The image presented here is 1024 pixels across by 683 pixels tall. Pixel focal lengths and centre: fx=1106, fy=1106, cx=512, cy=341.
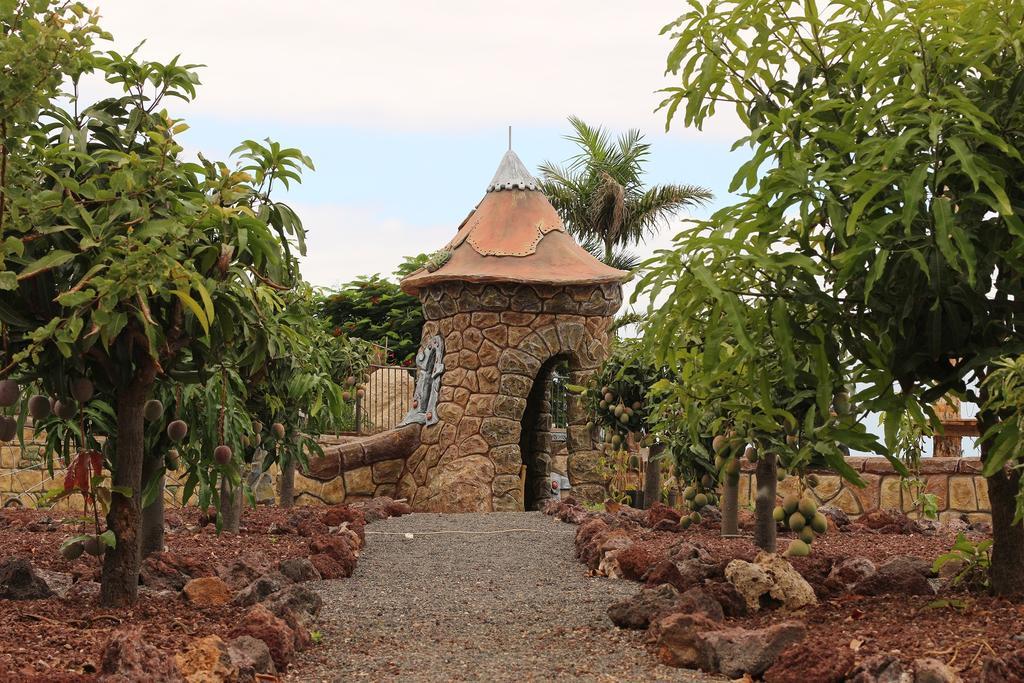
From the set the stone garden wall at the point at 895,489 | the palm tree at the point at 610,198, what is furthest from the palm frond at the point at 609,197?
the stone garden wall at the point at 895,489

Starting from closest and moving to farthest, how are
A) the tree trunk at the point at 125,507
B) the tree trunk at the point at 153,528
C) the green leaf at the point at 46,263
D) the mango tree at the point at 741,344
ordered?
the green leaf at the point at 46,263 → the mango tree at the point at 741,344 → the tree trunk at the point at 125,507 → the tree trunk at the point at 153,528

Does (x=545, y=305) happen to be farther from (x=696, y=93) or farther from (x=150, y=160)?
(x=150, y=160)

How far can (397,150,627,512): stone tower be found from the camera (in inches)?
610

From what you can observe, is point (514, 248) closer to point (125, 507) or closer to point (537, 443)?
point (537, 443)

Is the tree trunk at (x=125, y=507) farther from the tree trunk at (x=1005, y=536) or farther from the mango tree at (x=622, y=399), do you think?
the mango tree at (x=622, y=399)

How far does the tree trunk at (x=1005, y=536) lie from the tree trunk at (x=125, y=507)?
417cm

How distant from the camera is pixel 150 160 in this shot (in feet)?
15.6

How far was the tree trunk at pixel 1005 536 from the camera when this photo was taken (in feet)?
18.5

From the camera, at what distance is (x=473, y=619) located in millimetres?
6590

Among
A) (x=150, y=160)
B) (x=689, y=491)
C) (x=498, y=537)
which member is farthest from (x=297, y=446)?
(x=150, y=160)

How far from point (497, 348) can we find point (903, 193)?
36.5 feet

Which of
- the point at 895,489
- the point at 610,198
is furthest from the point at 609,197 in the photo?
the point at 895,489

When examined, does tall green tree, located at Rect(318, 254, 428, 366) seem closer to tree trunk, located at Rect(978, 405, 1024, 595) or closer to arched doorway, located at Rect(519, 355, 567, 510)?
arched doorway, located at Rect(519, 355, 567, 510)

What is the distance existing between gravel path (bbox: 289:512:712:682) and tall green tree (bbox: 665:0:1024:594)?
6.01ft
